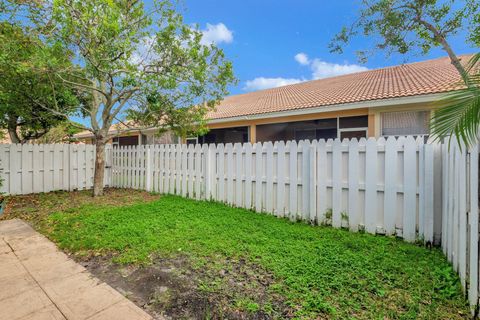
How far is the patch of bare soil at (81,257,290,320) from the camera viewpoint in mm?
2133

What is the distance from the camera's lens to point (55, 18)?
547cm

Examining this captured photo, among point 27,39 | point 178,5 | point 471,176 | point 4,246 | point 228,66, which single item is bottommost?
point 4,246

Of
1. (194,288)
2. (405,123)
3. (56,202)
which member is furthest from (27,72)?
(405,123)

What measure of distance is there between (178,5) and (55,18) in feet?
9.71

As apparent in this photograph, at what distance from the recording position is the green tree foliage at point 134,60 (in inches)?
219

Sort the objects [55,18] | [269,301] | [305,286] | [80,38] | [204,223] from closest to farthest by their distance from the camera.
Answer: [269,301], [305,286], [204,223], [55,18], [80,38]

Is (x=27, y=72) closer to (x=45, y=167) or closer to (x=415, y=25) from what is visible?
(x=45, y=167)

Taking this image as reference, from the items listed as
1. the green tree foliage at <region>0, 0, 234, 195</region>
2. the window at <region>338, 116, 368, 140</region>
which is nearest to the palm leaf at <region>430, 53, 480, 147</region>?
the green tree foliage at <region>0, 0, 234, 195</region>

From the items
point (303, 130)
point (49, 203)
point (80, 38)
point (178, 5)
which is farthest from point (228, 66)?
point (303, 130)

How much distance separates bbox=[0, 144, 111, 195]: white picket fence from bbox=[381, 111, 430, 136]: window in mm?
9934

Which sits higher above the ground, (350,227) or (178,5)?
(178,5)

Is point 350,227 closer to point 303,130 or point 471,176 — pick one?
point 471,176

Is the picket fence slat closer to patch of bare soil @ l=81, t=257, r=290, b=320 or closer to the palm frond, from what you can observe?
the palm frond

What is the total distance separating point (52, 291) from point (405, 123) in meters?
9.50
